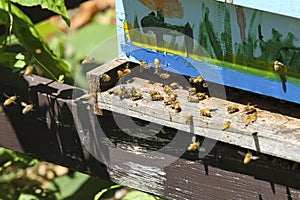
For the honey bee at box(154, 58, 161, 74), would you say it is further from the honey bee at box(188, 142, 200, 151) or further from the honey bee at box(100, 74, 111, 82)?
the honey bee at box(188, 142, 200, 151)

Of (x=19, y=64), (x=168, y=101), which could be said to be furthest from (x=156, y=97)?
(x=19, y=64)

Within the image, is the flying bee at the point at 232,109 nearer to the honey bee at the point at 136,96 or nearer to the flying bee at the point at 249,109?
the flying bee at the point at 249,109

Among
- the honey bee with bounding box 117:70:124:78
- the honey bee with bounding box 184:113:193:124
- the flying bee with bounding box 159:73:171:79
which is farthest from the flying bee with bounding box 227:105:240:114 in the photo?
the honey bee with bounding box 117:70:124:78

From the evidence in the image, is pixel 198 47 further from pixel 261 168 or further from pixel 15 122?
pixel 15 122

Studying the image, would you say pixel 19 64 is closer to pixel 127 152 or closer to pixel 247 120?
pixel 127 152

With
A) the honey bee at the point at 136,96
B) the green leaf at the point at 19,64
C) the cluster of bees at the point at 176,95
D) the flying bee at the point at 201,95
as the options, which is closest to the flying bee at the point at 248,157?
the cluster of bees at the point at 176,95

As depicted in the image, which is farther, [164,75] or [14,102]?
[14,102]
